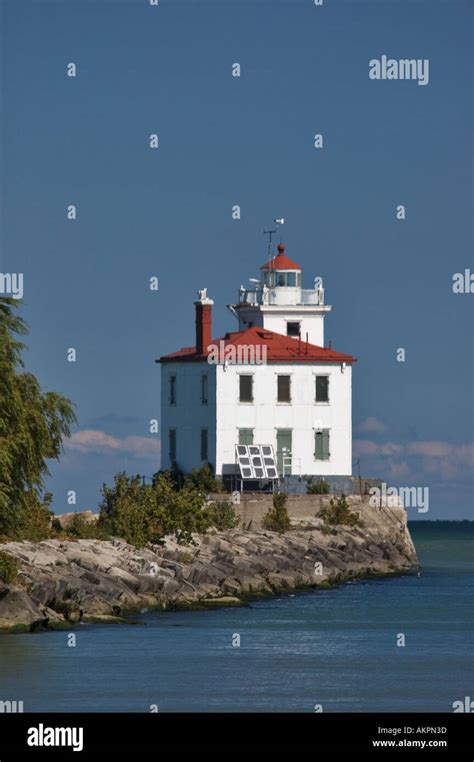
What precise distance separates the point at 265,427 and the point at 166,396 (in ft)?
13.7

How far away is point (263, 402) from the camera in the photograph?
64250 millimetres

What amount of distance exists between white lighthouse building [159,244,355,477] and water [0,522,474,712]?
13817 millimetres

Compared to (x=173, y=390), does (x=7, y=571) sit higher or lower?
lower

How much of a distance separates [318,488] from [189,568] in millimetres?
14549

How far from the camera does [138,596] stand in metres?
45.2

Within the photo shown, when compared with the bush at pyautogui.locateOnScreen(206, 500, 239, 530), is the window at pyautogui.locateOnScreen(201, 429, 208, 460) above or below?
above

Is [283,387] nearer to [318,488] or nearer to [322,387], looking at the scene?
[322,387]

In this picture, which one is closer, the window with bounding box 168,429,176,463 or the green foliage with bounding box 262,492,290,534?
the green foliage with bounding box 262,492,290,534

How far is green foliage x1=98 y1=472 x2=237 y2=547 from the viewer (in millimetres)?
52625

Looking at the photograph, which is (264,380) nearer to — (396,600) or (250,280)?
(250,280)

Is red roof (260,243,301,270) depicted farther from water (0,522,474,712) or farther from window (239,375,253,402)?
water (0,522,474,712)

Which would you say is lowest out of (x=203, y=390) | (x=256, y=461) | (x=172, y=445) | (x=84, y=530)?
(x=84, y=530)
